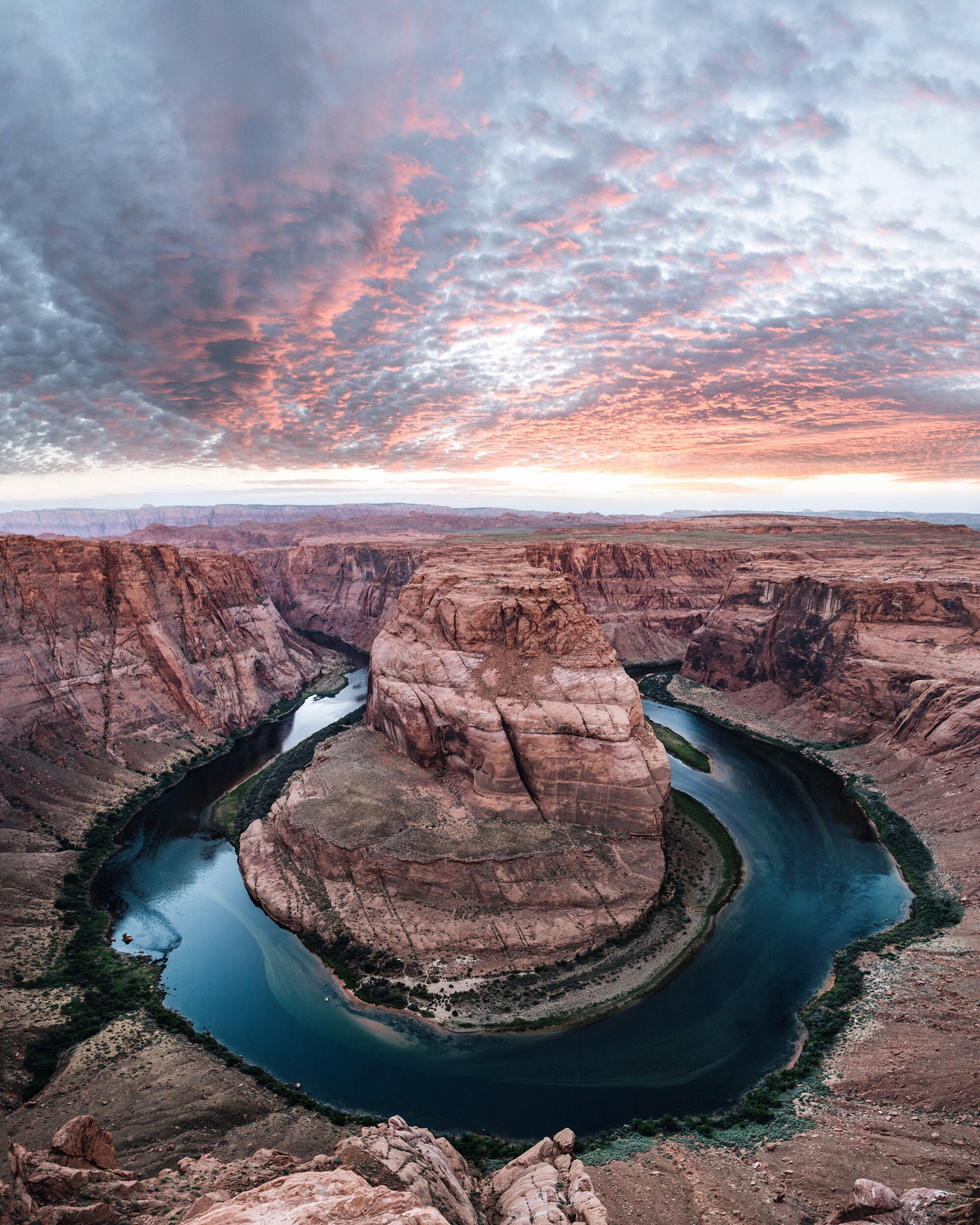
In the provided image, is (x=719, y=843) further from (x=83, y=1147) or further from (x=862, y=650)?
(x=83, y=1147)

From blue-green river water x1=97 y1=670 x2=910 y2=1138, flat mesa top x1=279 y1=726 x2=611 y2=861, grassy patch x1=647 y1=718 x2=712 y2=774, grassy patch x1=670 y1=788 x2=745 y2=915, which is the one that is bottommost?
blue-green river water x1=97 y1=670 x2=910 y2=1138

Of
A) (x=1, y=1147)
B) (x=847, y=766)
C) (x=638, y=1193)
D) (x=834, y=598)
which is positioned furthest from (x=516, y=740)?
(x=834, y=598)

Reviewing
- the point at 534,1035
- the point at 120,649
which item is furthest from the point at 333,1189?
the point at 120,649

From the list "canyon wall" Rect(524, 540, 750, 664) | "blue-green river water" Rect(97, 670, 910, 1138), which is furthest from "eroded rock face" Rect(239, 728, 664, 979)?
"canyon wall" Rect(524, 540, 750, 664)

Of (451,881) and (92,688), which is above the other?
(92,688)

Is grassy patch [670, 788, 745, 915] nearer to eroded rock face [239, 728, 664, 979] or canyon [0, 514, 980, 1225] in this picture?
eroded rock face [239, 728, 664, 979]

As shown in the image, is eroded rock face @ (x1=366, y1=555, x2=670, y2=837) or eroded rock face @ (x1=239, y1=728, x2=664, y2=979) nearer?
eroded rock face @ (x1=239, y1=728, x2=664, y2=979)
